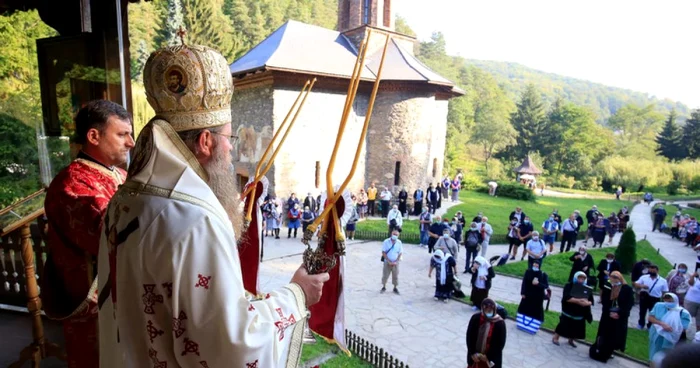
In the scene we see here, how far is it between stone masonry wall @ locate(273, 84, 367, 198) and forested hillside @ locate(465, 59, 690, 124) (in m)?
104

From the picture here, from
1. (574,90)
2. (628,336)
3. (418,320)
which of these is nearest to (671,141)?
(628,336)

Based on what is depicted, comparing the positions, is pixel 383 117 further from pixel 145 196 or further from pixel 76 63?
pixel 145 196

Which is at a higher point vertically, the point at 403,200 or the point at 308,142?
the point at 308,142

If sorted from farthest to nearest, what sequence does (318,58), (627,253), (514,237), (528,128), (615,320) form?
(528,128)
(318,58)
(514,237)
(627,253)
(615,320)

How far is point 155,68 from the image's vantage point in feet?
5.30

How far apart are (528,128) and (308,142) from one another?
136 feet

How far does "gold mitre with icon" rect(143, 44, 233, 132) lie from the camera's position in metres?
1.56

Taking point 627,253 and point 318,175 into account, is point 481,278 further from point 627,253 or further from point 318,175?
point 318,175

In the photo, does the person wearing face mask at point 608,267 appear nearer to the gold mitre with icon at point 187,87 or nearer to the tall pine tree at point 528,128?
the gold mitre with icon at point 187,87

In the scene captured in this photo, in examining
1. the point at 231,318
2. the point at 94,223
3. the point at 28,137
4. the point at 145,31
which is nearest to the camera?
the point at 231,318

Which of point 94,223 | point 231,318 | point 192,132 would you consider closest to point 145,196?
point 192,132

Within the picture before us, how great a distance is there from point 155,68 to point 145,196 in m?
0.58

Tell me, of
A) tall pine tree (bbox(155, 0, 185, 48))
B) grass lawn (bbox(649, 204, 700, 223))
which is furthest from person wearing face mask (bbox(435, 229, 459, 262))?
tall pine tree (bbox(155, 0, 185, 48))

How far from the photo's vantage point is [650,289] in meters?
8.77
